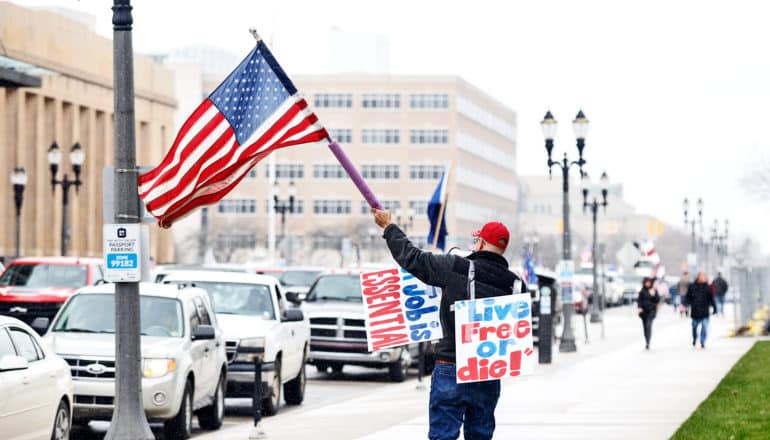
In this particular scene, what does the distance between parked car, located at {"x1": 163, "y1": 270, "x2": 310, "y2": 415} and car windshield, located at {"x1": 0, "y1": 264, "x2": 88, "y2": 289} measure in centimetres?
692

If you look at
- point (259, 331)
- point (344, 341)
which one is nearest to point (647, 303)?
point (344, 341)

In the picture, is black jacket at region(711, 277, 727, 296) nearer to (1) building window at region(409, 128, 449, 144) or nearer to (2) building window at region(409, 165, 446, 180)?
(2) building window at region(409, 165, 446, 180)

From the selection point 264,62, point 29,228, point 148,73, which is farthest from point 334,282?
point 148,73

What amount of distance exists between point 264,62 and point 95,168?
8126 cm

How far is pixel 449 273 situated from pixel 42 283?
2159 centimetres

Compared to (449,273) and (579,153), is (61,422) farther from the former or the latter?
(579,153)

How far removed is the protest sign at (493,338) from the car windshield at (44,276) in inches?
833

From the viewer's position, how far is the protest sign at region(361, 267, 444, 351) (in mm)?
12305

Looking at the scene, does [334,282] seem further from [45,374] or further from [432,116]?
[432,116]

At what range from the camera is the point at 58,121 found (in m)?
85.4

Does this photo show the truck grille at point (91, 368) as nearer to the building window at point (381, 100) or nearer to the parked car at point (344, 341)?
the parked car at point (344, 341)

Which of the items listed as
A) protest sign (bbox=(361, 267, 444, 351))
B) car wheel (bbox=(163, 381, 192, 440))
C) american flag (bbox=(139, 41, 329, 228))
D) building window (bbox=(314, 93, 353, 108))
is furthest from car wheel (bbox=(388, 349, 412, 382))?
building window (bbox=(314, 93, 353, 108))

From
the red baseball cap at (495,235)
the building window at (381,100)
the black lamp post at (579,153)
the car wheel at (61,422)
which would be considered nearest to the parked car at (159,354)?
the car wheel at (61,422)

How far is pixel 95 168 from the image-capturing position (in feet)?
302
